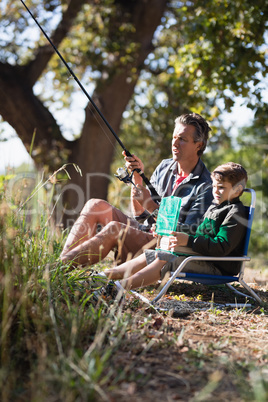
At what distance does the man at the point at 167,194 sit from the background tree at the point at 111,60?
2667 mm

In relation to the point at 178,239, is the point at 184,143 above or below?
above

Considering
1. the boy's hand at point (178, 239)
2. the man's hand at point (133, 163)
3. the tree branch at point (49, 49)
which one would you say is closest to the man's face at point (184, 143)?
the man's hand at point (133, 163)

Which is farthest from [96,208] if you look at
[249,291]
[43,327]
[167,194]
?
[43,327]

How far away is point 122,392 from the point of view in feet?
6.45

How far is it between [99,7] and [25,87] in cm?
209

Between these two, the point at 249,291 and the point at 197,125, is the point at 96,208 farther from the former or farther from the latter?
the point at 249,291

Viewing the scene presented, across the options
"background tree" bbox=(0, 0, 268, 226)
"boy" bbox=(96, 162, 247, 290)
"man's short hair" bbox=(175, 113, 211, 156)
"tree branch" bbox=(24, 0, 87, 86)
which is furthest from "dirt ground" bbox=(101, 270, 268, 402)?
"tree branch" bbox=(24, 0, 87, 86)

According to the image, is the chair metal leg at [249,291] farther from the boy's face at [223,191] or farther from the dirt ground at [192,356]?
the boy's face at [223,191]

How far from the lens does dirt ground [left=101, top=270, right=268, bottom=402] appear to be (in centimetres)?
199

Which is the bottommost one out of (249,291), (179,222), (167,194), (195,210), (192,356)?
(192,356)

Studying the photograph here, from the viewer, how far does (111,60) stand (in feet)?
28.4

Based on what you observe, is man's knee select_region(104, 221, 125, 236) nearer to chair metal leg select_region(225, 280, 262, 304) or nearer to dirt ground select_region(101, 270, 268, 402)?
dirt ground select_region(101, 270, 268, 402)

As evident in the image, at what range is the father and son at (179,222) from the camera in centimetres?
348

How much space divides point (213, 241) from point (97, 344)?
1427mm
